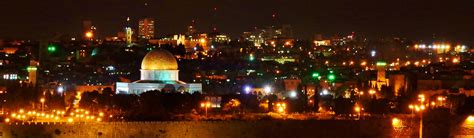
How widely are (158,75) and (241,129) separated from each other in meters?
17.3

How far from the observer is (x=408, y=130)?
33.9 m

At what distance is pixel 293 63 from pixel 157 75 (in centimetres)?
2637

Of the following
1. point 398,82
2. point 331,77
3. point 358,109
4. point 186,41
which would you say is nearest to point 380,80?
point 398,82

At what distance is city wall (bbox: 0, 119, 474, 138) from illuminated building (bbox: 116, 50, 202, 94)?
15977mm

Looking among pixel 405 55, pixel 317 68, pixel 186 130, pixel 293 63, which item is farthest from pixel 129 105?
pixel 405 55

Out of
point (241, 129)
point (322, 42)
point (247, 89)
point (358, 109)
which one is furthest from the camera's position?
point (322, 42)

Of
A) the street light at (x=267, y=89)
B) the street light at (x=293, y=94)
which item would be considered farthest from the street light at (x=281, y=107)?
the street light at (x=267, y=89)

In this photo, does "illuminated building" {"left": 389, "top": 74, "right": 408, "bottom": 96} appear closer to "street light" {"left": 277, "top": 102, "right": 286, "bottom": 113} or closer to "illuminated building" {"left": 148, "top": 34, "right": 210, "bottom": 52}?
"street light" {"left": 277, "top": 102, "right": 286, "bottom": 113}

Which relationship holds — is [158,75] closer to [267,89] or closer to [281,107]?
[267,89]

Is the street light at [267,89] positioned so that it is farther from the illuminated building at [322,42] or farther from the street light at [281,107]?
the illuminated building at [322,42]

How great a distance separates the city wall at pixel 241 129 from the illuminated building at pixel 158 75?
52.4ft

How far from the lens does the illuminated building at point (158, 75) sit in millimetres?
49688

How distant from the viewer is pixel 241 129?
1316 inches

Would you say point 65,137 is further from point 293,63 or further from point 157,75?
point 293,63
